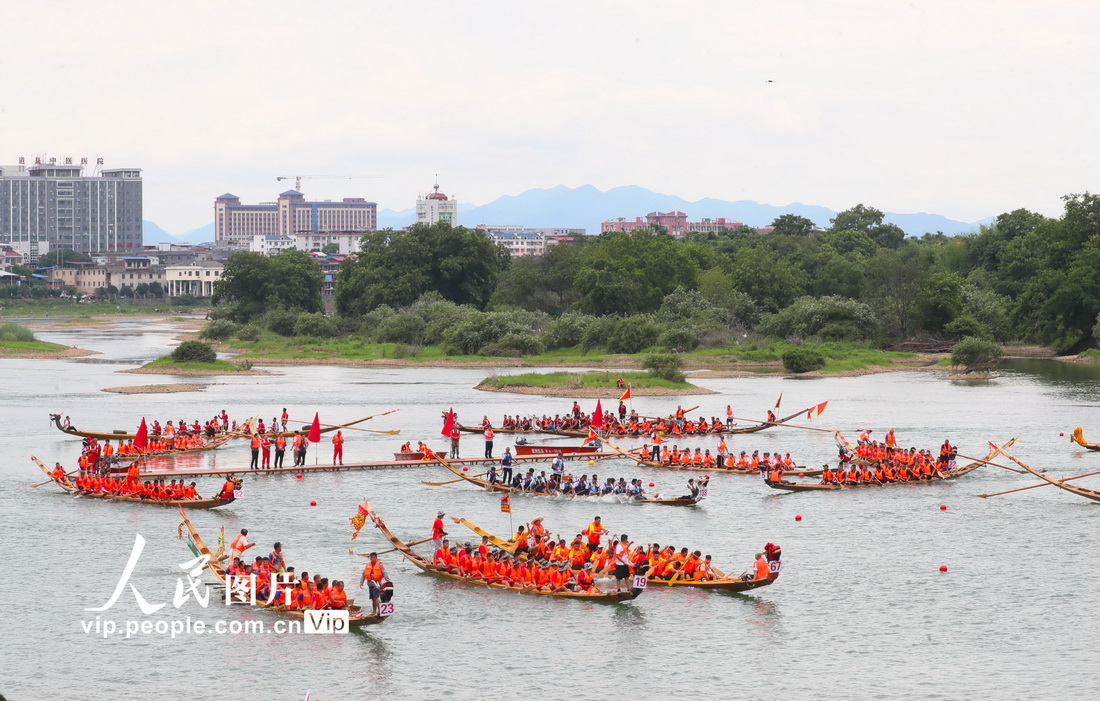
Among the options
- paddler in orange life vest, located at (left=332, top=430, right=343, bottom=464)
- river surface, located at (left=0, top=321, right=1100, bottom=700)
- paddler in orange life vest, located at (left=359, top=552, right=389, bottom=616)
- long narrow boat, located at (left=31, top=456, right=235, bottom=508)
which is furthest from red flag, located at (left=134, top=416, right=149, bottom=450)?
paddler in orange life vest, located at (left=359, top=552, right=389, bottom=616)

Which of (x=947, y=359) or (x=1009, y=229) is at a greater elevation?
(x=1009, y=229)

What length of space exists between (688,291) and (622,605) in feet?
270

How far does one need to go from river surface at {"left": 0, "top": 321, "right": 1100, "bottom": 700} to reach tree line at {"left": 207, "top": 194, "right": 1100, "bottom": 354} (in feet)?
143

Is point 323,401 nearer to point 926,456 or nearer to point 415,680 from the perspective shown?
point 926,456

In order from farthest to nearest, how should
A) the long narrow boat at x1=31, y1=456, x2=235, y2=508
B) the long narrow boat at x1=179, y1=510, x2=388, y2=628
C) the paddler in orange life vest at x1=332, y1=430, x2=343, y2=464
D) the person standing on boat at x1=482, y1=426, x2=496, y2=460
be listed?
the person standing on boat at x1=482, y1=426, x2=496, y2=460 → the paddler in orange life vest at x1=332, y1=430, x2=343, y2=464 → the long narrow boat at x1=31, y1=456, x2=235, y2=508 → the long narrow boat at x1=179, y1=510, x2=388, y2=628

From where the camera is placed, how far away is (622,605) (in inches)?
1118

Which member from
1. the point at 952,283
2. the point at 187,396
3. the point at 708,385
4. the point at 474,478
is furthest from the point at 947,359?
the point at 474,478

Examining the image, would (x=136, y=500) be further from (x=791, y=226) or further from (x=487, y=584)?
(x=791, y=226)

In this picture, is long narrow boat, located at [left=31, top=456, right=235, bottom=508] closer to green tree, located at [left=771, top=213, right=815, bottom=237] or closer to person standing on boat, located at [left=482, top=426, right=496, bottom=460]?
person standing on boat, located at [left=482, top=426, right=496, bottom=460]

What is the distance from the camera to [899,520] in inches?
1457

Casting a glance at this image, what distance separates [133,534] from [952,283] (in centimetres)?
7648

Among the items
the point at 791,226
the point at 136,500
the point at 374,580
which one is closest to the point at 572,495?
the point at 136,500

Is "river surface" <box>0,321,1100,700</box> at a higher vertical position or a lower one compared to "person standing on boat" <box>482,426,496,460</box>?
lower

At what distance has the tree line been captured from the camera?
3711 inches
